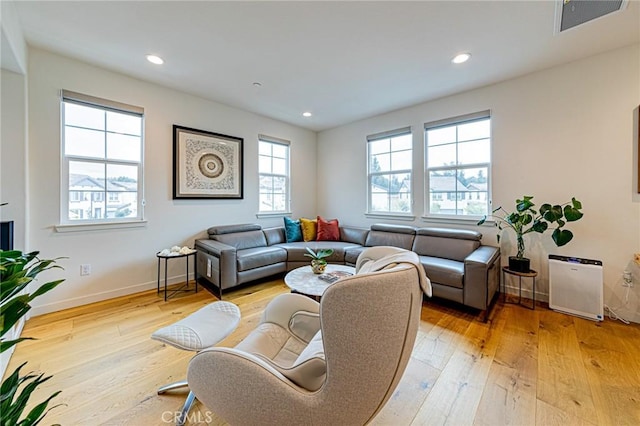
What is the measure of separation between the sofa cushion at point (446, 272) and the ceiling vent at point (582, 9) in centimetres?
226

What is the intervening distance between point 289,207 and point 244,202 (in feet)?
3.07

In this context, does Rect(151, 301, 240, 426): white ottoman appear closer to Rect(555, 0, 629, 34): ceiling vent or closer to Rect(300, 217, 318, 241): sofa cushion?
Rect(300, 217, 318, 241): sofa cushion

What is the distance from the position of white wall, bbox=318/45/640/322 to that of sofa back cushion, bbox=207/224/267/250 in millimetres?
3120

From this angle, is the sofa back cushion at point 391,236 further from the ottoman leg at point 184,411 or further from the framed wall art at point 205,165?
the ottoman leg at point 184,411

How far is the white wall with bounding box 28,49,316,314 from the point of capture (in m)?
2.51

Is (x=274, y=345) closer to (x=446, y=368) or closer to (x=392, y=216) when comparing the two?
(x=446, y=368)

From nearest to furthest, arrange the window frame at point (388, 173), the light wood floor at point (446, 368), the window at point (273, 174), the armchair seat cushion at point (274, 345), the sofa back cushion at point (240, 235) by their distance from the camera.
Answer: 1. the armchair seat cushion at point (274, 345)
2. the light wood floor at point (446, 368)
3. the sofa back cushion at point (240, 235)
4. the window frame at point (388, 173)
5. the window at point (273, 174)

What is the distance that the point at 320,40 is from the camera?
2.29 metres

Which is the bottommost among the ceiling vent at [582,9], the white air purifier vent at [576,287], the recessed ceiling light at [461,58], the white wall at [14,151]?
the white air purifier vent at [576,287]

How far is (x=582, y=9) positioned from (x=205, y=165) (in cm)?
407

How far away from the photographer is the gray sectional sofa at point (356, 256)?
2.61 meters

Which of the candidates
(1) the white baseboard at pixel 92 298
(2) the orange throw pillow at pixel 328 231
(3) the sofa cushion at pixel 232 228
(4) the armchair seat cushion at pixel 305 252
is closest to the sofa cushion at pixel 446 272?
(4) the armchair seat cushion at pixel 305 252

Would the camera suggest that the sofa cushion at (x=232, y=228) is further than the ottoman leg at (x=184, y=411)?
Yes

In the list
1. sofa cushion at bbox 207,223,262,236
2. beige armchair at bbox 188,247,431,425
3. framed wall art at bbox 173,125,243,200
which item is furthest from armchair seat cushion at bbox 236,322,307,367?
framed wall art at bbox 173,125,243,200
